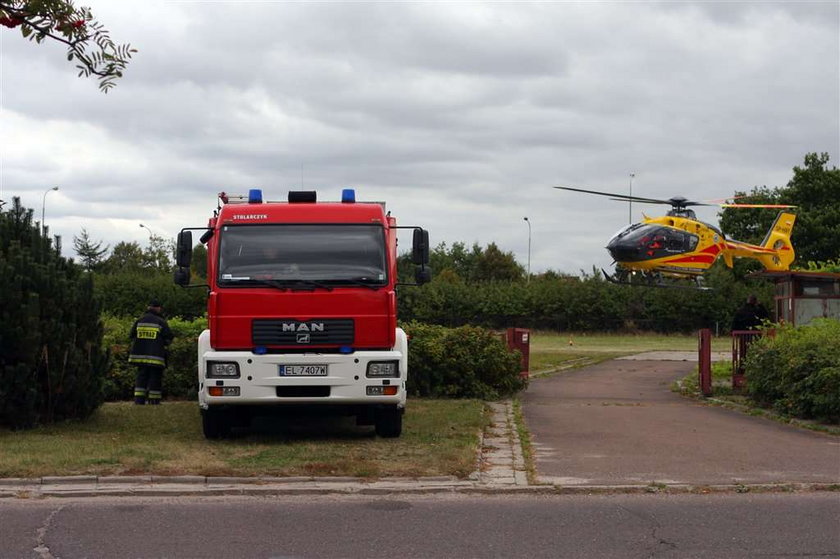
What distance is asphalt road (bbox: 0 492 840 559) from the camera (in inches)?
291

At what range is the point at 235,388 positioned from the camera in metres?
11.9

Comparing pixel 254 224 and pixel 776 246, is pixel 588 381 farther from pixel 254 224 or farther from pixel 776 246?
pixel 776 246

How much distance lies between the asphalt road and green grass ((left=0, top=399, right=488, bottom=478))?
0.95m

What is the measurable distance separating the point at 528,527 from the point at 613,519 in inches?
30.3

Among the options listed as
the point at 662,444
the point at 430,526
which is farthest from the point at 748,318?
the point at 430,526

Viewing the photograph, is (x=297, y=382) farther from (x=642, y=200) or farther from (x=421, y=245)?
(x=642, y=200)

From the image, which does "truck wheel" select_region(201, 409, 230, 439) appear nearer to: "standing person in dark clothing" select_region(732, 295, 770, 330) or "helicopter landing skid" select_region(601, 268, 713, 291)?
"standing person in dark clothing" select_region(732, 295, 770, 330)

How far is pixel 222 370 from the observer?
11898mm

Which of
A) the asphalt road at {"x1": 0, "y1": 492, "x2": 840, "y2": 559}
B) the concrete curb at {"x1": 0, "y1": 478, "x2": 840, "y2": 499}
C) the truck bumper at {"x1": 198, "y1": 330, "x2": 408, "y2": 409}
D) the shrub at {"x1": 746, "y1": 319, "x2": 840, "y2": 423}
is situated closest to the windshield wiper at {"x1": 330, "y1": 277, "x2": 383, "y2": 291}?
the truck bumper at {"x1": 198, "y1": 330, "x2": 408, "y2": 409}

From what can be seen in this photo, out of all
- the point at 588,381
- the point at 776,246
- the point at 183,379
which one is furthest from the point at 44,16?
the point at 776,246

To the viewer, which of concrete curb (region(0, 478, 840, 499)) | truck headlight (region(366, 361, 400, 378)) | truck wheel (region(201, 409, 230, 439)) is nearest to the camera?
concrete curb (region(0, 478, 840, 499))

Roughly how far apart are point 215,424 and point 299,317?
1.73 m

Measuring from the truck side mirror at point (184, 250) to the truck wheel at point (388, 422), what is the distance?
9.47 feet

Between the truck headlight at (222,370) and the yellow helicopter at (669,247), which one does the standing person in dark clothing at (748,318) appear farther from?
the truck headlight at (222,370)
